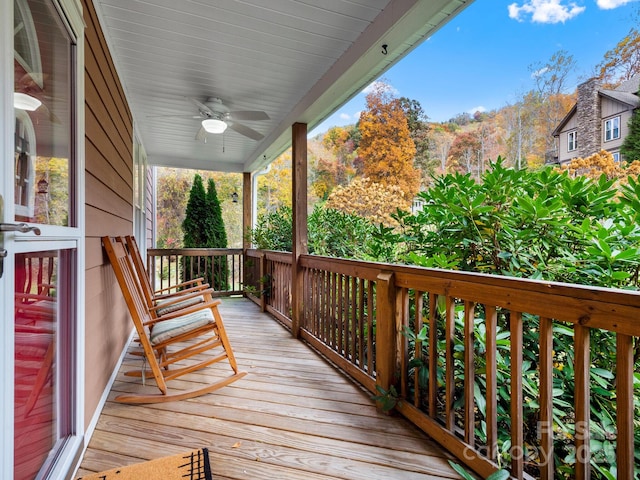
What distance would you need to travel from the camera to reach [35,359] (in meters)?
1.17

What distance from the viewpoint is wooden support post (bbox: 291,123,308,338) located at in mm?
3516

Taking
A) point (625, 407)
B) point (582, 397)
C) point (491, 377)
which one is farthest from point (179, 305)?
point (625, 407)

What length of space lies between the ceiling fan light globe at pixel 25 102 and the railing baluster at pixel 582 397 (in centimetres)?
189

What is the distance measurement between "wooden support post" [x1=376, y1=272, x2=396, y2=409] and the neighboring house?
1.35 m

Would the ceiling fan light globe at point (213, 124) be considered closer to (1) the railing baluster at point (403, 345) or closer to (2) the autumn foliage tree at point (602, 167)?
(1) the railing baluster at point (403, 345)

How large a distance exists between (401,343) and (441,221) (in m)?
0.78

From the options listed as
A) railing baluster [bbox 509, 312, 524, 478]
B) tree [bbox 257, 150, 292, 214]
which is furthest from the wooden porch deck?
tree [bbox 257, 150, 292, 214]

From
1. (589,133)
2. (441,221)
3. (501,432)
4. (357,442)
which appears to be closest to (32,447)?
(357,442)

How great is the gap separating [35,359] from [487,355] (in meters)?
1.73

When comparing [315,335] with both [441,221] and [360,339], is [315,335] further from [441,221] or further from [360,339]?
[441,221]

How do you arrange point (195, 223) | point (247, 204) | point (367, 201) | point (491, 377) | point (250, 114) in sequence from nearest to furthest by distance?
point (491, 377) → point (250, 114) → point (247, 204) → point (367, 201) → point (195, 223)

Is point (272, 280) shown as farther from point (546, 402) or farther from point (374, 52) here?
point (546, 402)

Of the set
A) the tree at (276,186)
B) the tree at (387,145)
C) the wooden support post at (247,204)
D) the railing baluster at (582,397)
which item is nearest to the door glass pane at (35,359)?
the railing baluster at (582,397)

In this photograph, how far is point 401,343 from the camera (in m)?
1.99
